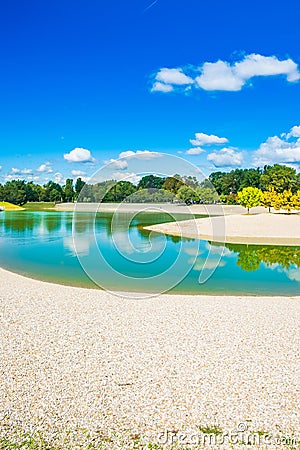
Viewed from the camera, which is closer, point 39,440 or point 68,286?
point 39,440

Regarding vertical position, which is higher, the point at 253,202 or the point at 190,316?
the point at 253,202

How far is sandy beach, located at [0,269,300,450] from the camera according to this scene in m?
4.68

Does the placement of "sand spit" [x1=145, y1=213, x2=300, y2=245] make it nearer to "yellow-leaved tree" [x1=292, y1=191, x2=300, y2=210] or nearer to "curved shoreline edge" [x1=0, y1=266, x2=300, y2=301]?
"curved shoreline edge" [x1=0, y1=266, x2=300, y2=301]

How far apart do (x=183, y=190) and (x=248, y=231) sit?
573 inches

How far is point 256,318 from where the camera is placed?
8.66 metres

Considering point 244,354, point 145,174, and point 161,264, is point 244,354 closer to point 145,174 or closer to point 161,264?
point 145,174

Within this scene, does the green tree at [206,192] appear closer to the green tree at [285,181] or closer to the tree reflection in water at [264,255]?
the tree reflection in water at [264,255]

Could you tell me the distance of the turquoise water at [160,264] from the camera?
13.7m

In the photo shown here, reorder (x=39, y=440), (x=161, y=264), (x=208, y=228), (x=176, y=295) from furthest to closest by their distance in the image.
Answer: (x=208, y=228) → (x=161, y=264) → (x=176, y=295) → (x=39, y=440)

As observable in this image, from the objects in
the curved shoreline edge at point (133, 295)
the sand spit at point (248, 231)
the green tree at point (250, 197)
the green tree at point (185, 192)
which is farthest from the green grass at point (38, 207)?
the curved shoreline edge at point (133, 295)

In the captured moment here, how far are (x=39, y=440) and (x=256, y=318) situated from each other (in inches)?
226

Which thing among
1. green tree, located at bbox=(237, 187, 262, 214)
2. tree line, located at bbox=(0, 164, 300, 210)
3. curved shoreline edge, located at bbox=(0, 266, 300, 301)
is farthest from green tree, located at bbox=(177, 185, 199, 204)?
green tree, located at bbox=(237, 187, 262, 214)

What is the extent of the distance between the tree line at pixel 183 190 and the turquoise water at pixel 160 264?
317cm

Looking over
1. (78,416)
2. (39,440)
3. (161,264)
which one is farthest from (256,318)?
(161,264)
